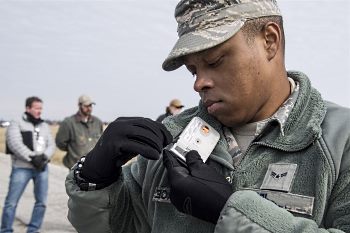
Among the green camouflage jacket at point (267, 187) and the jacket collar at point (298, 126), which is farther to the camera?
the jacket collar at point (298, 126)

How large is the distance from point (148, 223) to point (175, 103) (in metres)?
6.45

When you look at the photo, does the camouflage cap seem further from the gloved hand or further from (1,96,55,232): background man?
(1,96,55,232): background man

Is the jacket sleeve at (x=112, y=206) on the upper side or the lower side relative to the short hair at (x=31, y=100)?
upper

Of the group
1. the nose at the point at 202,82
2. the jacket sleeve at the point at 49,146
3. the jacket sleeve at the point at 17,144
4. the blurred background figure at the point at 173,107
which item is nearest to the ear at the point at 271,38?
the nose at the point at 202,82

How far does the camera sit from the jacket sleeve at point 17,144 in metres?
6.67

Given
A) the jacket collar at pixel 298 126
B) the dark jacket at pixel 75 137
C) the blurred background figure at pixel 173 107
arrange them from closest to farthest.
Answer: the jacket collar at pixel 298 126
the dark jacket at pixel 75 137
the blurred background figure at pixel 173 107

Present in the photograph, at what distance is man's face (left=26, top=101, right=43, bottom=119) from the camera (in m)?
6.86

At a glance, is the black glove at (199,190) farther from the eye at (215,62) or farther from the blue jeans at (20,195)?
the blue jeans at (20,195)

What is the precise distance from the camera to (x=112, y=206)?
2037 millimetres

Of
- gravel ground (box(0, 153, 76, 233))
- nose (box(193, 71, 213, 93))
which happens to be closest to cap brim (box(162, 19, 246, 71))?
nose (box(193, 71, 213, 93))

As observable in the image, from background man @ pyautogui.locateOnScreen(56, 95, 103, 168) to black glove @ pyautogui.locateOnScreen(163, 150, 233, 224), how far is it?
588cm

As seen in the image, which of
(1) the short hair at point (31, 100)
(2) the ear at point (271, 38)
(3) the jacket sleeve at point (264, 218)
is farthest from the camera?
(1) the short hair at point (31, 100)

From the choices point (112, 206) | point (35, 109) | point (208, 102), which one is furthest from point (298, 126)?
Result: point (35, 109)

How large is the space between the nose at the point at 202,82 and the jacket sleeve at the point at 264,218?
49cm
